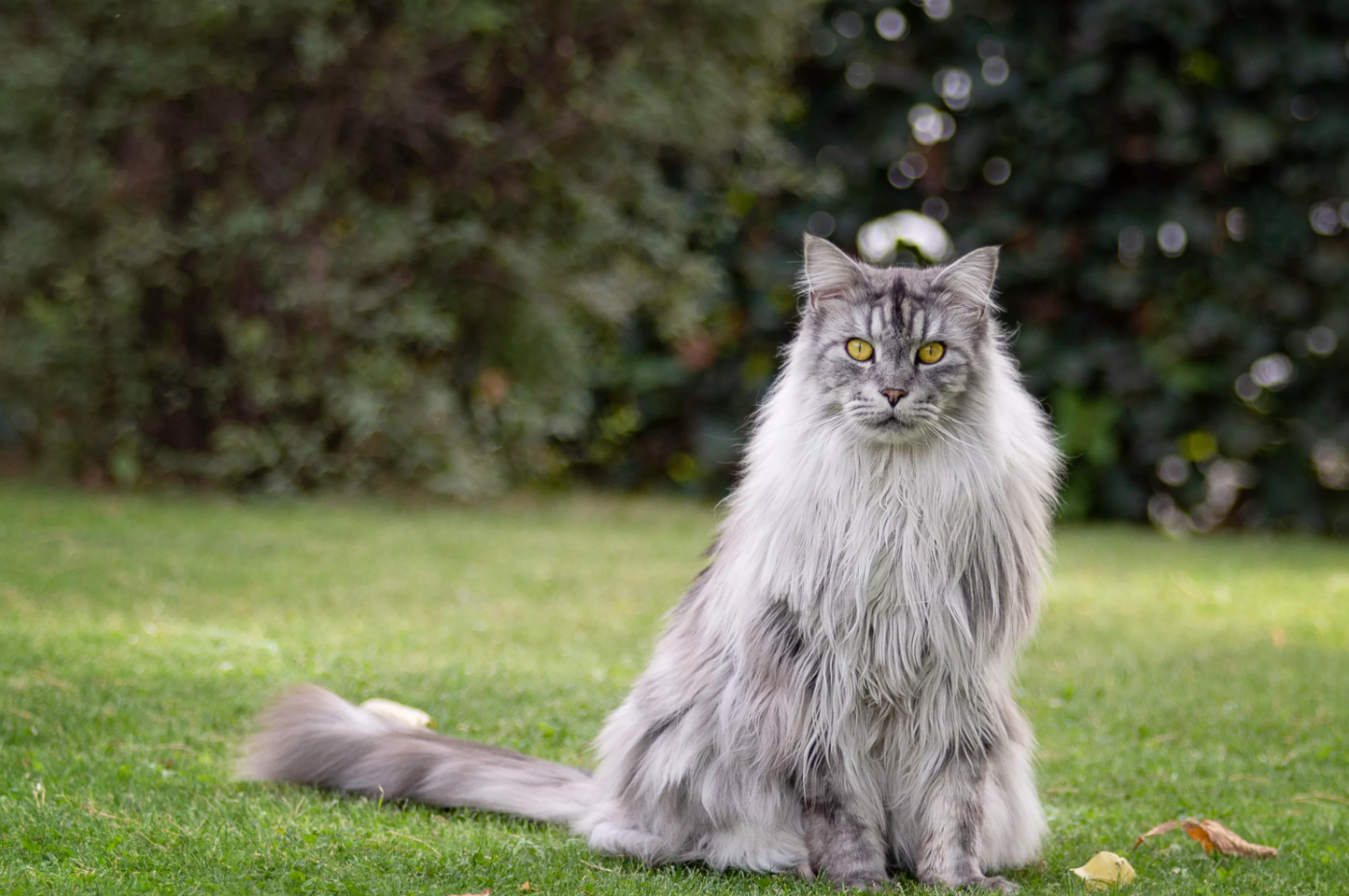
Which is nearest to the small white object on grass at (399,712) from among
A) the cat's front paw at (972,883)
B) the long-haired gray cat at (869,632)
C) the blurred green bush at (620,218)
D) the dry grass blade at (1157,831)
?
the long-haired gray cat at (869,632)

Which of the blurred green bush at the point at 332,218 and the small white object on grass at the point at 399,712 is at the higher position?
the blurred green bush at the point at 332,218

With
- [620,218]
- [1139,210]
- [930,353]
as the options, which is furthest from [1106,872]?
[1139,210]

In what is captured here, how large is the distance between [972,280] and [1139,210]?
628 centimetres

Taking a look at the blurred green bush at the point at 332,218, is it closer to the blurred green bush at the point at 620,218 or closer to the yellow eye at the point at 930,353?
the blurred green bush at the point at 620,218

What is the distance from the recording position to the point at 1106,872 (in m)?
2.88

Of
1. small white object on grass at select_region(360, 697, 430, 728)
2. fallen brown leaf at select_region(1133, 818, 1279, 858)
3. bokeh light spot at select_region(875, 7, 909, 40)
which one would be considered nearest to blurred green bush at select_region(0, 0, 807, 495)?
bokeh light spot at select_region(875, 7, 909, 40)

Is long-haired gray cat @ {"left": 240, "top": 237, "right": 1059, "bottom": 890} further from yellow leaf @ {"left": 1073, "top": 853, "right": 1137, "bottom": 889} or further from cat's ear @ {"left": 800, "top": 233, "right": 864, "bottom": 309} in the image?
yellow leaf @ {"left": 1073, "top": 853, "right": 1137, "bottom": 889}

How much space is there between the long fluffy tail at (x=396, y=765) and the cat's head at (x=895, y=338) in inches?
43.8

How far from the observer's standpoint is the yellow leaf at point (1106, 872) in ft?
9.37

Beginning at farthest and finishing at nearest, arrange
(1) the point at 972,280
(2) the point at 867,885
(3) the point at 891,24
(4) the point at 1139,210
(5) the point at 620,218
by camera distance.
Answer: (3) the point at 891,24 < (4) the point at 1139,210 < (5) the point at 620,218 < (1) the point at 972,280 < (2) the point at 867,885

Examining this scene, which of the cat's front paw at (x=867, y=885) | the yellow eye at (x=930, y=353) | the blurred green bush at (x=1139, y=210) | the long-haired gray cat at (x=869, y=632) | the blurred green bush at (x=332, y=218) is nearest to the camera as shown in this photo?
the cat's front paw at (x=867, y=885)

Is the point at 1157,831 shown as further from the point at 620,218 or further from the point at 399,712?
the point at 620,218

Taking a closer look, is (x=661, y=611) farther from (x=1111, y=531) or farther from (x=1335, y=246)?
(x=1335, y=246)

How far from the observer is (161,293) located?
8.20 m
